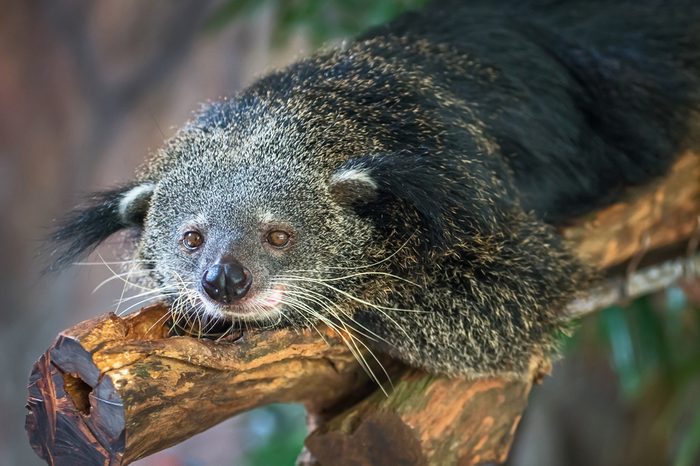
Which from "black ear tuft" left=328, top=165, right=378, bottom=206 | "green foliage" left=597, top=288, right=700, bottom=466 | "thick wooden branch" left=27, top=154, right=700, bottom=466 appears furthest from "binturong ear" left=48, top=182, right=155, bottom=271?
"green foliage" left=597, top=288, right=700, bottom=466

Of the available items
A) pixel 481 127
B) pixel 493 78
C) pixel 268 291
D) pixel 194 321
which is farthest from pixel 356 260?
pixel 493 78

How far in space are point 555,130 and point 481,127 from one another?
412mm

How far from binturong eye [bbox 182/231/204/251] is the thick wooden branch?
0.71ft

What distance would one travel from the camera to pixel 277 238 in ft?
8.68

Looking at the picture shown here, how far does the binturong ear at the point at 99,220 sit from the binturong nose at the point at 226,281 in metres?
0.57

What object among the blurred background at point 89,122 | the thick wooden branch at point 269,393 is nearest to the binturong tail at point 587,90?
the thick wooden branch at point 269,393

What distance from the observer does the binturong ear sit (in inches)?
114

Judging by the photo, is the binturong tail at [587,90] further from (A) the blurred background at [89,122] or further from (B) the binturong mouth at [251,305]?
(A) the blurred background at [89,122]

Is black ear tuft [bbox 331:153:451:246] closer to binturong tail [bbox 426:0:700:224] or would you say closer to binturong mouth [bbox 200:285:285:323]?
binturong mouth [bbox 200:285:285:323]

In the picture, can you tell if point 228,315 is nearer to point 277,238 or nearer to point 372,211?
point 277,238

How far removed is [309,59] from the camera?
3260mm

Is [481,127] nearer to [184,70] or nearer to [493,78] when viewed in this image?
[493,78]

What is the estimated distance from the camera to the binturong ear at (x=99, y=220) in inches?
114

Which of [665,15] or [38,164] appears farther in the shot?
[38,164]
